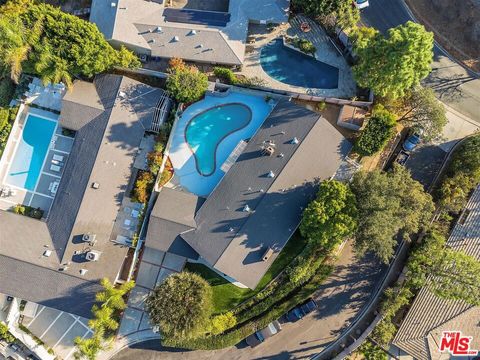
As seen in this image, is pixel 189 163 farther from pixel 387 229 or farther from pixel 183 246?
pixel 387 229

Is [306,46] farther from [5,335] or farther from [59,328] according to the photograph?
[5,335]

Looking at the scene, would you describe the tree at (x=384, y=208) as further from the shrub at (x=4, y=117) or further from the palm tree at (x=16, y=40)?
the shrub at (x=4, y=117)

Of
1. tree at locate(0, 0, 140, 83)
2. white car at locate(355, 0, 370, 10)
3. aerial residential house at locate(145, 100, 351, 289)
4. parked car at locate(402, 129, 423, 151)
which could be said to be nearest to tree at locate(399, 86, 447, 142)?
parked car at locate(402, 129, 423, 151)

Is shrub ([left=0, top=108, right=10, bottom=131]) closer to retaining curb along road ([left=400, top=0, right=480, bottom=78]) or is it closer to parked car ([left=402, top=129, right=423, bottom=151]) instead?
parked car ([left=402, top=129, right=423, bottom=151])

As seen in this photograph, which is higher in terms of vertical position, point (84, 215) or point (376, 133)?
point (376, 133)

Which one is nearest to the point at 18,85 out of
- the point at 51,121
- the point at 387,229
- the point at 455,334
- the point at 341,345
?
the point at 51,121

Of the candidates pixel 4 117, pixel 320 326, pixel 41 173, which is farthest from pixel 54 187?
pixel 320 326
